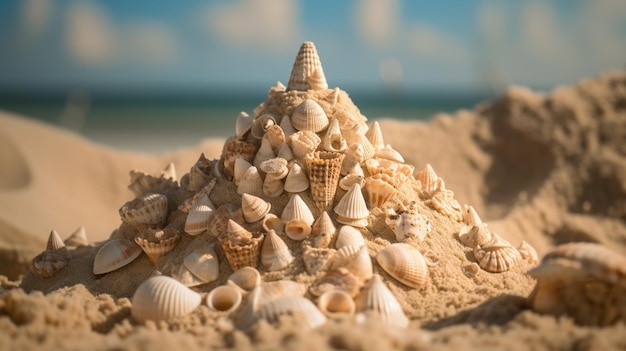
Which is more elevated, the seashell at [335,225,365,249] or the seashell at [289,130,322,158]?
the seashell at [289,130,322,158]

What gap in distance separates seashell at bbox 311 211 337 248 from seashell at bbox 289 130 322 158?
0.54 metres

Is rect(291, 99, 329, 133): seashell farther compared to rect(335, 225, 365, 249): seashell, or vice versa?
rect(291, 99, 329, 133): seashell

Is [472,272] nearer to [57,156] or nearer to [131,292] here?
[131,292]

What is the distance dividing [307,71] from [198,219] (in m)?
1.50

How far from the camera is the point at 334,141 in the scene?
11.0 feet

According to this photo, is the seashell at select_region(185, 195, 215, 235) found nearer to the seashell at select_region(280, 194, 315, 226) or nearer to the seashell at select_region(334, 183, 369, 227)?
the seashell at select_region(280, 194, 315, 226)

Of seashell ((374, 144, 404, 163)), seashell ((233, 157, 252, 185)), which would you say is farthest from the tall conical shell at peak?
seashell ((233, 157, 252, 185))

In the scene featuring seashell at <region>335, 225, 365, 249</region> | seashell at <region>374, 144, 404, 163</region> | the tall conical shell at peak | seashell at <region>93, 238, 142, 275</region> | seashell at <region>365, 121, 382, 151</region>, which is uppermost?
the tall conical shell at peak

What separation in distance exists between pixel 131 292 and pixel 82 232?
168 centimetres

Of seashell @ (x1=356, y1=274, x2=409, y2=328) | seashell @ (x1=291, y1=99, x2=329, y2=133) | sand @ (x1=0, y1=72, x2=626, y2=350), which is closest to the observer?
sand @ (x1=0, y1=72, x2=626, y2=350)

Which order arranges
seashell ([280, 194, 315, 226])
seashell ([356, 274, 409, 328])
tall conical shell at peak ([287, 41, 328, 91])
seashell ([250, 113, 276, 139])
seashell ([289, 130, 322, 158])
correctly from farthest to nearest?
tall conical shell at peak ([287, 41, 328, 91]) < seashell ([250, 113, 276, 139]) < seashell ([289, 130, 322, 158]) < seashell ([280, 194, 315, 226]) < seashell ([356, 274, 409, 328])

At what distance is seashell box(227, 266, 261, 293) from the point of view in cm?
271

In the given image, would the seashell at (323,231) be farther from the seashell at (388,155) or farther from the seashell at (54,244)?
the seashell at (54,244)

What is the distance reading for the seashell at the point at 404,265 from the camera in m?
2.77
